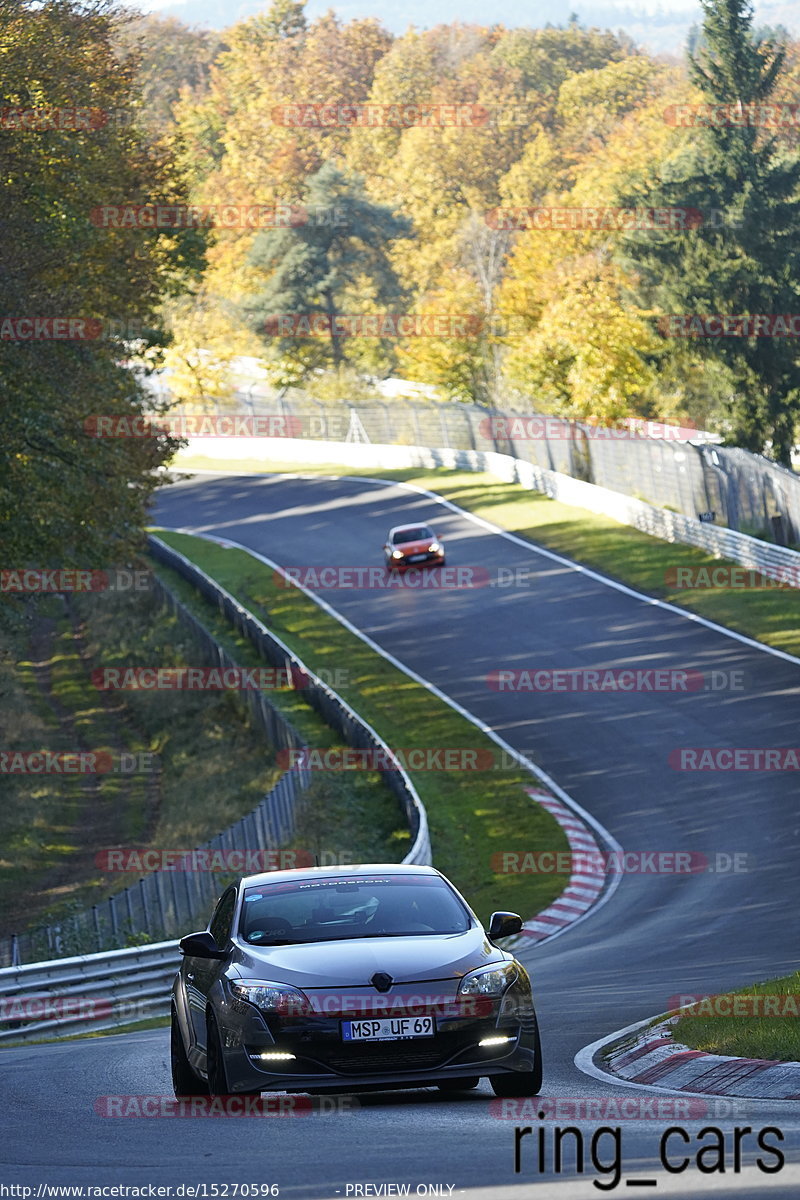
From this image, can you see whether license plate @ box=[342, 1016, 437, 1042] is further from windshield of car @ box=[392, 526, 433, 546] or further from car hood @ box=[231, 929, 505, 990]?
windshield of car @ box=[392, 526, 433, 546]

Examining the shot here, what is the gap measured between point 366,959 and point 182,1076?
67.6 inches

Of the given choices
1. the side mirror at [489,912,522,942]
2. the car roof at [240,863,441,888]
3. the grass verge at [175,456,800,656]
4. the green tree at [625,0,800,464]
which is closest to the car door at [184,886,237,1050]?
the car roof at [240,863,441,888]

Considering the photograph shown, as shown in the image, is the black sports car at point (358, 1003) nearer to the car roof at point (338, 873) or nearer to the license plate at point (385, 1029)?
the license plate at point (385, 1029)

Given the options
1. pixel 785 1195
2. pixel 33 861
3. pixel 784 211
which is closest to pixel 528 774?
pixel 33 861

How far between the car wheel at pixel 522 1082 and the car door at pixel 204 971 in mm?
1639

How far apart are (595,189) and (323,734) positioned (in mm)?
74083

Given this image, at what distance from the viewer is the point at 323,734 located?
3312 centimetres

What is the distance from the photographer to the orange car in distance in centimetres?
4834

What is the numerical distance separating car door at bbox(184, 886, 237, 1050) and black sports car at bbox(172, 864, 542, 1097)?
0.02m

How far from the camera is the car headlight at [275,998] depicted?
8.51m

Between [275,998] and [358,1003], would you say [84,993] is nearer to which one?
[275,998]

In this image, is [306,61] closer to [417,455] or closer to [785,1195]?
[417,455]

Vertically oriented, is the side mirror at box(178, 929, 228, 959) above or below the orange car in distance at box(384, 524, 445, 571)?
above

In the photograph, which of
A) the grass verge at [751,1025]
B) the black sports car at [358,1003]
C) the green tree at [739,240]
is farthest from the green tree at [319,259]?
the black sports car at [358,1003]
